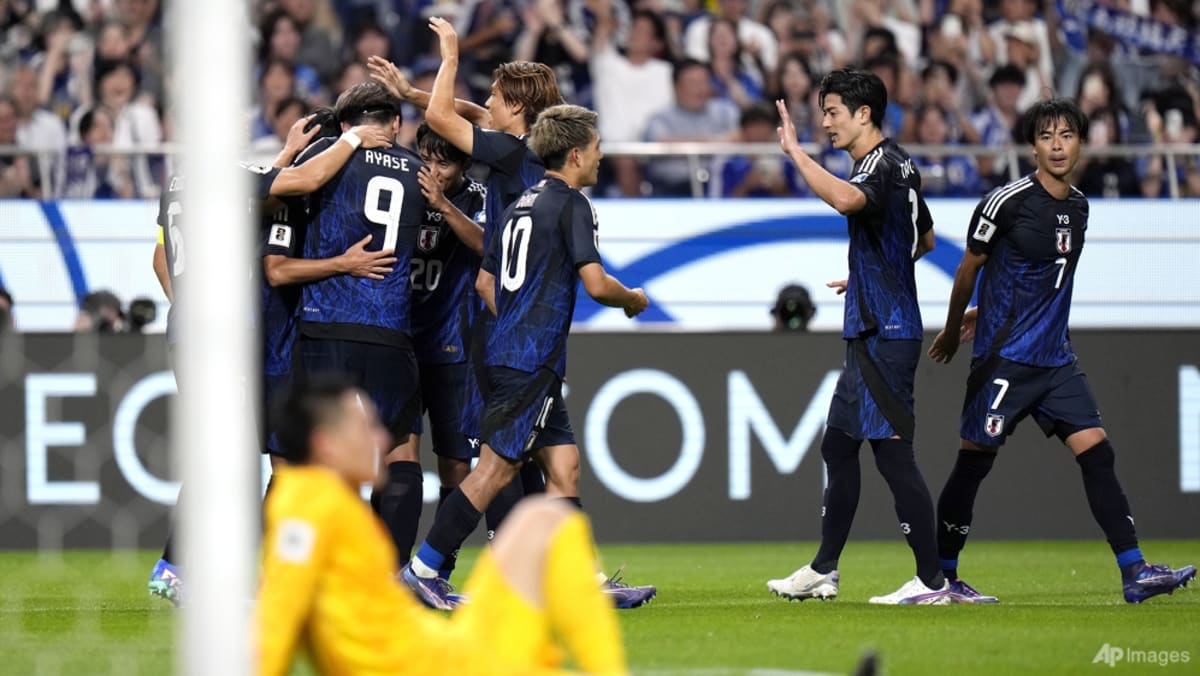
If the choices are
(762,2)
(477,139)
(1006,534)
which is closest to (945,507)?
(477,139)

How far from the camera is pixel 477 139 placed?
7.66 m

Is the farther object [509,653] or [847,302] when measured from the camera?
[847,302]

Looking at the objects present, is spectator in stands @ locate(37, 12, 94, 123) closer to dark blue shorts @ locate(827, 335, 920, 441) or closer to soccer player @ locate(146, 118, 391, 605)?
soccer player @ locate(146, 118, 391, 605)

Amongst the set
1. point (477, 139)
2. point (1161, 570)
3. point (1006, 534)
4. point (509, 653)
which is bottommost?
point (1006, 534)

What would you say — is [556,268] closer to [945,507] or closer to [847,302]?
[847,302]

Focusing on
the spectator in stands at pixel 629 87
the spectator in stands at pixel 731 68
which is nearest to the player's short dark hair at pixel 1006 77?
the spectator in stands at pixel 731 68

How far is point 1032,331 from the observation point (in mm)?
8172

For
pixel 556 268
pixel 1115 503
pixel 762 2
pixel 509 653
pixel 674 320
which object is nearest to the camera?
pixel 509 653

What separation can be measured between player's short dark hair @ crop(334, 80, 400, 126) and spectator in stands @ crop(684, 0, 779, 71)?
737 centimetres

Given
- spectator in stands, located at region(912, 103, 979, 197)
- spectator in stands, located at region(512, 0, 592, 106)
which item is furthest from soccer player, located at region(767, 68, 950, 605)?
spectator in stands, located at region(512, 0, 592, 106)

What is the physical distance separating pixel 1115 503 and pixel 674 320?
17.2 ft

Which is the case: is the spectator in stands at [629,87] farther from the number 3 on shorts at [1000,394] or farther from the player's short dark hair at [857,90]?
the number 3 on shorts at [1000,394]

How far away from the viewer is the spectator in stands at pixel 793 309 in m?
12.5

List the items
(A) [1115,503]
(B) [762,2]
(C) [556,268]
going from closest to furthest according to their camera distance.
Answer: (C) [556,268] → (A) [1115,503] → (B) [762,2]
